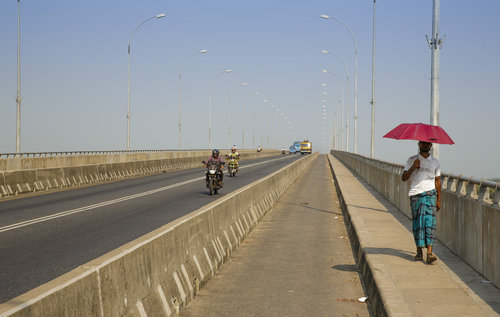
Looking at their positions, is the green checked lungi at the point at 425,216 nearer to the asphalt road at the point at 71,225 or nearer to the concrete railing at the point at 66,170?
the asphalt road at the point at 71,225

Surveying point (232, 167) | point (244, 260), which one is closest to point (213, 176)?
point (244, 260)

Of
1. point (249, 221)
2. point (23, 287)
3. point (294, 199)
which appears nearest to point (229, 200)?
point (249, 221)

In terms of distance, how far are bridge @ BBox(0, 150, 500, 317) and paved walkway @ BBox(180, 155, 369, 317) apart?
0.03 metres

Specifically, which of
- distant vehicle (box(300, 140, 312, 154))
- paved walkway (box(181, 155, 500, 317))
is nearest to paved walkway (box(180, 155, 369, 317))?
paved walkway (box(181, 155, 500, 317))

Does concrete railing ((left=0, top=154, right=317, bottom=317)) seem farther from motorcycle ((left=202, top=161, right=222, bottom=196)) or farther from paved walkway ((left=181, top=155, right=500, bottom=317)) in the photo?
motorcycle ((left=202, top=161, right=222, bottom=196))

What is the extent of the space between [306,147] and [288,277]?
13583 centimetres

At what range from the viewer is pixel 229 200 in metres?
13.3

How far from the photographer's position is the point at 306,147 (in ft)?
479

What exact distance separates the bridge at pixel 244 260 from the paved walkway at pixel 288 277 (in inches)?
1.1

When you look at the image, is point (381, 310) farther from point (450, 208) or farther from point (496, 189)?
point (450, 208)

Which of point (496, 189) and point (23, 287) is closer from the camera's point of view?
point (23, 287)

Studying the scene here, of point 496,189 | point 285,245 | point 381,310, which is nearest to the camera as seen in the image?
point 381,310

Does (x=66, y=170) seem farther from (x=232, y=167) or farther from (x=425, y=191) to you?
(x=425, y=191)

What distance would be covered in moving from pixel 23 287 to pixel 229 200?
16.8 feet
